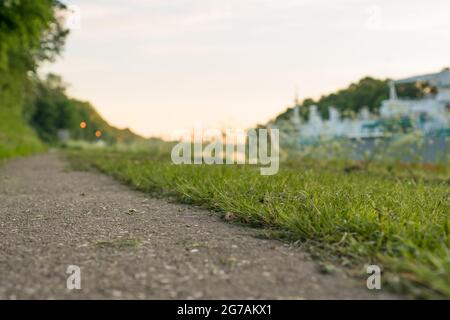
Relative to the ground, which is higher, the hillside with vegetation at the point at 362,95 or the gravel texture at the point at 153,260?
the hillside with vegetation at the point at 362,95

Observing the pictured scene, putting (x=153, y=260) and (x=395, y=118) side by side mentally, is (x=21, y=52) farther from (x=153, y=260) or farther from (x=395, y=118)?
(x=153, y=260)

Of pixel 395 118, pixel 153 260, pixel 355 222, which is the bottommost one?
pixel 153 260

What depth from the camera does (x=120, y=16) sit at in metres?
7.11

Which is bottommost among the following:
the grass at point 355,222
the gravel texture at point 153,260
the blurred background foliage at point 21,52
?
the gravel texture at point 153,260

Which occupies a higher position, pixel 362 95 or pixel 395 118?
pixel 362 95

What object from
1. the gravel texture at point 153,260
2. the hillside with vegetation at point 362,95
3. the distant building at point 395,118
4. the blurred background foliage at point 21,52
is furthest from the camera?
the hillside with vegetation at point 362,95

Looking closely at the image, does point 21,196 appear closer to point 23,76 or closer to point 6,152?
point 6,152

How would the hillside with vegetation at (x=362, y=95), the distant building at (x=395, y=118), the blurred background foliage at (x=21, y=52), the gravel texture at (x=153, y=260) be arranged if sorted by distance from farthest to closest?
the hillside with vegetation at (x=362, y=95), the distant building at (x=395, y=118), the blurred background foliage at (x=21, y=52), the gravel texture at (x=153, y=260)

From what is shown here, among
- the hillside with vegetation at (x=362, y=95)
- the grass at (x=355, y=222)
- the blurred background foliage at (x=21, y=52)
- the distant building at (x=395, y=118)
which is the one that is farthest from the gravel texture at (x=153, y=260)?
the hillside with vegetation at (x=362, y=95)
